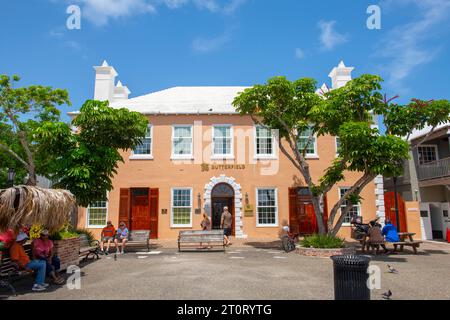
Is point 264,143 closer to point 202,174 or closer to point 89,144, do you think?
point 202,174

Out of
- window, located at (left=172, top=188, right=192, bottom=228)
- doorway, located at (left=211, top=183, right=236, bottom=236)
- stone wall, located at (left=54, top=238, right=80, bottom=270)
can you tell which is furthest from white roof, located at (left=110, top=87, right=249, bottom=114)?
stone wall, located at (left=54, top=238, right=80, bottom=270)

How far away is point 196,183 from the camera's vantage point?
57.4ft

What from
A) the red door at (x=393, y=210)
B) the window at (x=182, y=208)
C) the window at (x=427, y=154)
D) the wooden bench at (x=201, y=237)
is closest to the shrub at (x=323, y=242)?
the wooden bench at (x=201, y=237)

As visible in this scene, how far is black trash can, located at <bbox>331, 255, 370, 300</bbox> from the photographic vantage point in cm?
521

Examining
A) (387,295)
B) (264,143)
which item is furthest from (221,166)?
(387,295)

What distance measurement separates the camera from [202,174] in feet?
57.7

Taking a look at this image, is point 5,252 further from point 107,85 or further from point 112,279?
point 107,85

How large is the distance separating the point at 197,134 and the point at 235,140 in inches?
85.7

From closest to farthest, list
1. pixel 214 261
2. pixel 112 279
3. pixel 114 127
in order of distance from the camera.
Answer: pixel 112 279, pixel 214 261, pixel 114 127

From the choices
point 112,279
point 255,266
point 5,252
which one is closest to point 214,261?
point 255,266

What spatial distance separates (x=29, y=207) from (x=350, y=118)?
10.7 m

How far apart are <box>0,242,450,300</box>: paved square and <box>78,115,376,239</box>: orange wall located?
5.57 meters

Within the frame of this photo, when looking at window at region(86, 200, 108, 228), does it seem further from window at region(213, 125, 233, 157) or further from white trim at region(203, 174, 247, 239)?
window at region(213, 125, 233, 157)

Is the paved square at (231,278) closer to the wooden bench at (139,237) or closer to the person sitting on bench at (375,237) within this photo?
the person sitting on bench at (375,237)
